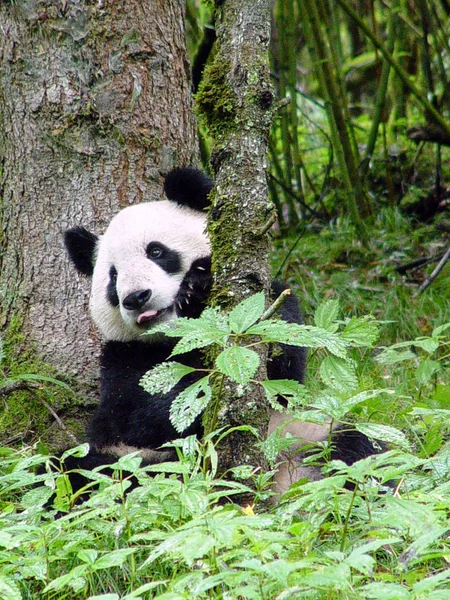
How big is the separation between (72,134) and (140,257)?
111 centimetres

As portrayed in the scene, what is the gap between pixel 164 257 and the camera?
3994 mm

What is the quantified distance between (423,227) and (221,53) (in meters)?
4.21

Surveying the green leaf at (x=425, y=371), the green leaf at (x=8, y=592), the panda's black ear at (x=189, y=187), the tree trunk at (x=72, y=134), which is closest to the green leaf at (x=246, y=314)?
the green leaf at (x=8, y=592)

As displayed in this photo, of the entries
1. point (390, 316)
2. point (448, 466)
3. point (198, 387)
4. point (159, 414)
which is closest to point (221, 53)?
point (198, 387)

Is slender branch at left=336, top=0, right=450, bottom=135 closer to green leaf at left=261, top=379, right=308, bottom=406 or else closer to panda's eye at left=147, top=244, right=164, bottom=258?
panda's eye at left=147, top=244, right=164, bottom=258

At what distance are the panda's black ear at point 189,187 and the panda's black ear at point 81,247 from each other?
511 millimetres

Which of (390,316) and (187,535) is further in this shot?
(390,316)

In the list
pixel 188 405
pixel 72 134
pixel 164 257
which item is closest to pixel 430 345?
pixel 164 257

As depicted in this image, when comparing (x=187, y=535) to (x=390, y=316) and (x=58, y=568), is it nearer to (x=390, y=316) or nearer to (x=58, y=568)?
(x=58, y=568)

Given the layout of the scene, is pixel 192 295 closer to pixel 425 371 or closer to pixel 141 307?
pixel 141 307

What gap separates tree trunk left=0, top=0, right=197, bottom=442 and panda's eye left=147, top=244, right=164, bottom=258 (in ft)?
2.53

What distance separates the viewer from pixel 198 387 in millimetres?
2689

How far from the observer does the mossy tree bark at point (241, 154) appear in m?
3.10

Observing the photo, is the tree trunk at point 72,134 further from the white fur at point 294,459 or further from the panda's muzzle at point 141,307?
the white fur at point 294,459
